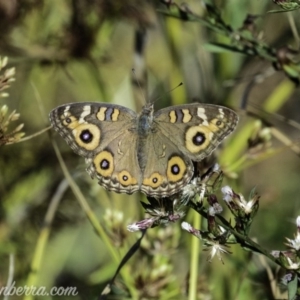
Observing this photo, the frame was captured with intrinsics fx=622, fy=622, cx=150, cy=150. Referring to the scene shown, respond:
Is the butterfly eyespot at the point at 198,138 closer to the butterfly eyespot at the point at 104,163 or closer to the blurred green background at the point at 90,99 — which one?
the butterfly eyespot at the point at 104,163

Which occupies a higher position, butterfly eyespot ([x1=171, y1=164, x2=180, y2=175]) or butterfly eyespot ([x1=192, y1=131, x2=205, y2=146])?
butterfly eyespot ([x1=192, y1=131, x2=205, y2=146])

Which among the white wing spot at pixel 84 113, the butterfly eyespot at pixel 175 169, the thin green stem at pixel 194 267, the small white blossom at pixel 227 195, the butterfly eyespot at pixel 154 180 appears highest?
the white wing spot at pixel 84 113

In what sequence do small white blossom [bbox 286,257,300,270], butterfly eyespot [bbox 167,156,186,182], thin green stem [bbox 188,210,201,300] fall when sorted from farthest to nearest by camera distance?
thin green stem [bbox 188,210,201,300] < butterfly eyespot [bbox 167,156,186,182] < small white blossom [bbox 286,257,300,270]

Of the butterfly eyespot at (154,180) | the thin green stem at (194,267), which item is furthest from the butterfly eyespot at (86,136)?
the thin green stem at (194,267)

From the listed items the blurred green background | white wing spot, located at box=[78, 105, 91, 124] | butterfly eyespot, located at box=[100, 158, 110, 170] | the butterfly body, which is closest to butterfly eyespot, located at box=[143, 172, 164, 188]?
the butterfly body

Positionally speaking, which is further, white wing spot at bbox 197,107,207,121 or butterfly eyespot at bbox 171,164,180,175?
white wing spot at bbox 197,107,207,121

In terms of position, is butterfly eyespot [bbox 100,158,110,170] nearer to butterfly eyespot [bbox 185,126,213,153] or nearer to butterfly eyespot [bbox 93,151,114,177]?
butterfly eyespot [bbox 93,151,114,177]
